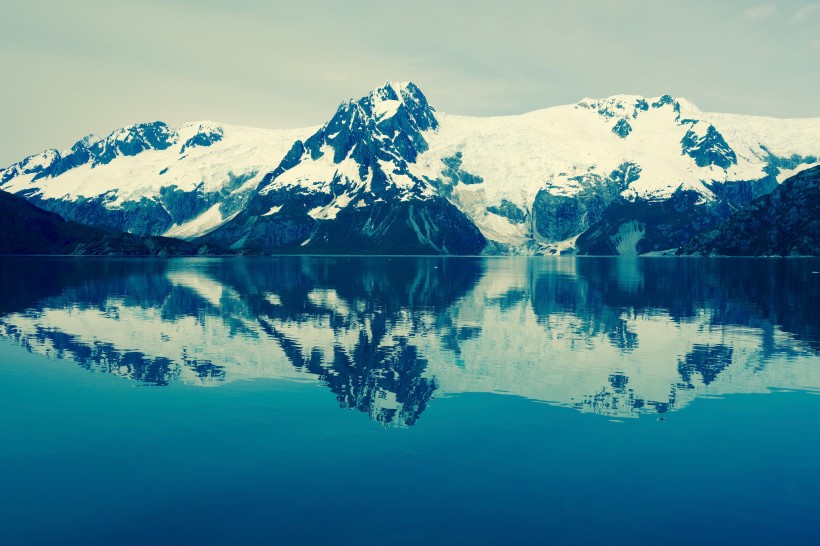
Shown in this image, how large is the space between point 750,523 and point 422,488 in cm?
1375

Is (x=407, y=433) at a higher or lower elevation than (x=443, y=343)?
lower

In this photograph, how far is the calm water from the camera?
1086 inches

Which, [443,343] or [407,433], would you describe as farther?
[443,343]

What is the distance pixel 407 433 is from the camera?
1566 inches

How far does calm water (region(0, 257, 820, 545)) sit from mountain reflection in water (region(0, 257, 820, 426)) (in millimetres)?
448

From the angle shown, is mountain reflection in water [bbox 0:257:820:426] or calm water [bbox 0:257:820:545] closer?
calm water [bbox 0:257:820:545]

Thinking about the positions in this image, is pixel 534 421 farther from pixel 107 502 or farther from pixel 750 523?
pixel 107 502

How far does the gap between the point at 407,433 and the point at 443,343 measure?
33.7m

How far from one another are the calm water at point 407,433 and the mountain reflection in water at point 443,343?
17.6 inches

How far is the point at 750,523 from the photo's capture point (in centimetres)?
2747

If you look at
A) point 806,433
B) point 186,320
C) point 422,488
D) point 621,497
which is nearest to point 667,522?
point 621,497

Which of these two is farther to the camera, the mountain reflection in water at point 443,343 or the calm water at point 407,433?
the mountain reflection in water at point 443,343

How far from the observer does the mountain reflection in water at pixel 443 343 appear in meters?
52.4

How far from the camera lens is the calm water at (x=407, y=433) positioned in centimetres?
2759
